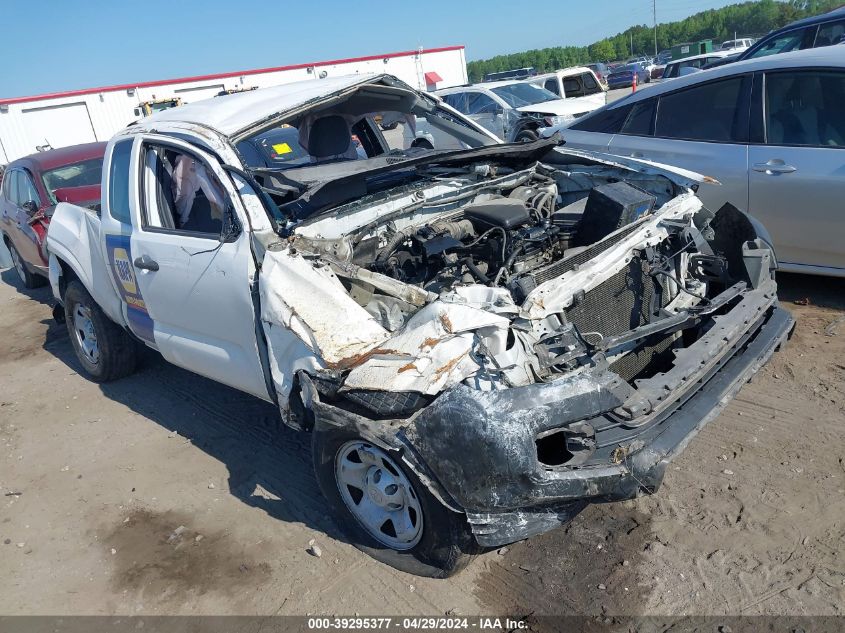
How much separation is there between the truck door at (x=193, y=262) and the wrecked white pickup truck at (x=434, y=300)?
0.02 metres

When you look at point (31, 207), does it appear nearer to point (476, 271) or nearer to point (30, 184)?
point (30, 184)

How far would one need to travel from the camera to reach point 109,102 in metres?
30.4

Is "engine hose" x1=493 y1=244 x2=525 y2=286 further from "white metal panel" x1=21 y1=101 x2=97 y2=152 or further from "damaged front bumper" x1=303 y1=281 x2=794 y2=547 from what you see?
"white metal panel" x1=21 y1=101 x2=97 y2=152

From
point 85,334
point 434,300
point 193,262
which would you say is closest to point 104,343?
point 85,334

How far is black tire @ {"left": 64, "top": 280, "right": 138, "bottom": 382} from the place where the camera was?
516cm

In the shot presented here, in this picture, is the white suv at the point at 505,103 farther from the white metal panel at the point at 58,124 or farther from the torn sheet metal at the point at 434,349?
the white metal panel at the point at 58,124

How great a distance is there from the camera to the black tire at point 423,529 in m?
2.67

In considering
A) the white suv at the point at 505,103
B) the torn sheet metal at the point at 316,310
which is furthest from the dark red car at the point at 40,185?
the white suv at the point at 505,103

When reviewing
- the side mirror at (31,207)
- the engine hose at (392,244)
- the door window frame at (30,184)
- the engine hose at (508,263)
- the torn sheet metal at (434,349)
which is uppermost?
the door window frame at (30,184)

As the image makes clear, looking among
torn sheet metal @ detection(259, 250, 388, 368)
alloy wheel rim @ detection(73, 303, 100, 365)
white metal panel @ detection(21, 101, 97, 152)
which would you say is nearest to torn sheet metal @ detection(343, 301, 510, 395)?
torn sheet metal @ detection(259, 250, 388, 368)

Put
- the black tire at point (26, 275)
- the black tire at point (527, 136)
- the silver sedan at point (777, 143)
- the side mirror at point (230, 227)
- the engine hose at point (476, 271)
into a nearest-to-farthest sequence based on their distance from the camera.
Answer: the engine hose at point (476, 271)
the side mirror at point (230, 227)
the silver sedan at point (777, 143)
the black tire at point (527, 136)
the black tire at point (26, 275)

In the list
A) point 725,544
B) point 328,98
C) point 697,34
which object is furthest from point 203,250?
point 697,34

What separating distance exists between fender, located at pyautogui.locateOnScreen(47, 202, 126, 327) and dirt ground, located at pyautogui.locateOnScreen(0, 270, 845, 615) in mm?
903

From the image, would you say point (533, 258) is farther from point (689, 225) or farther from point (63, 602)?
point (63, 602)
